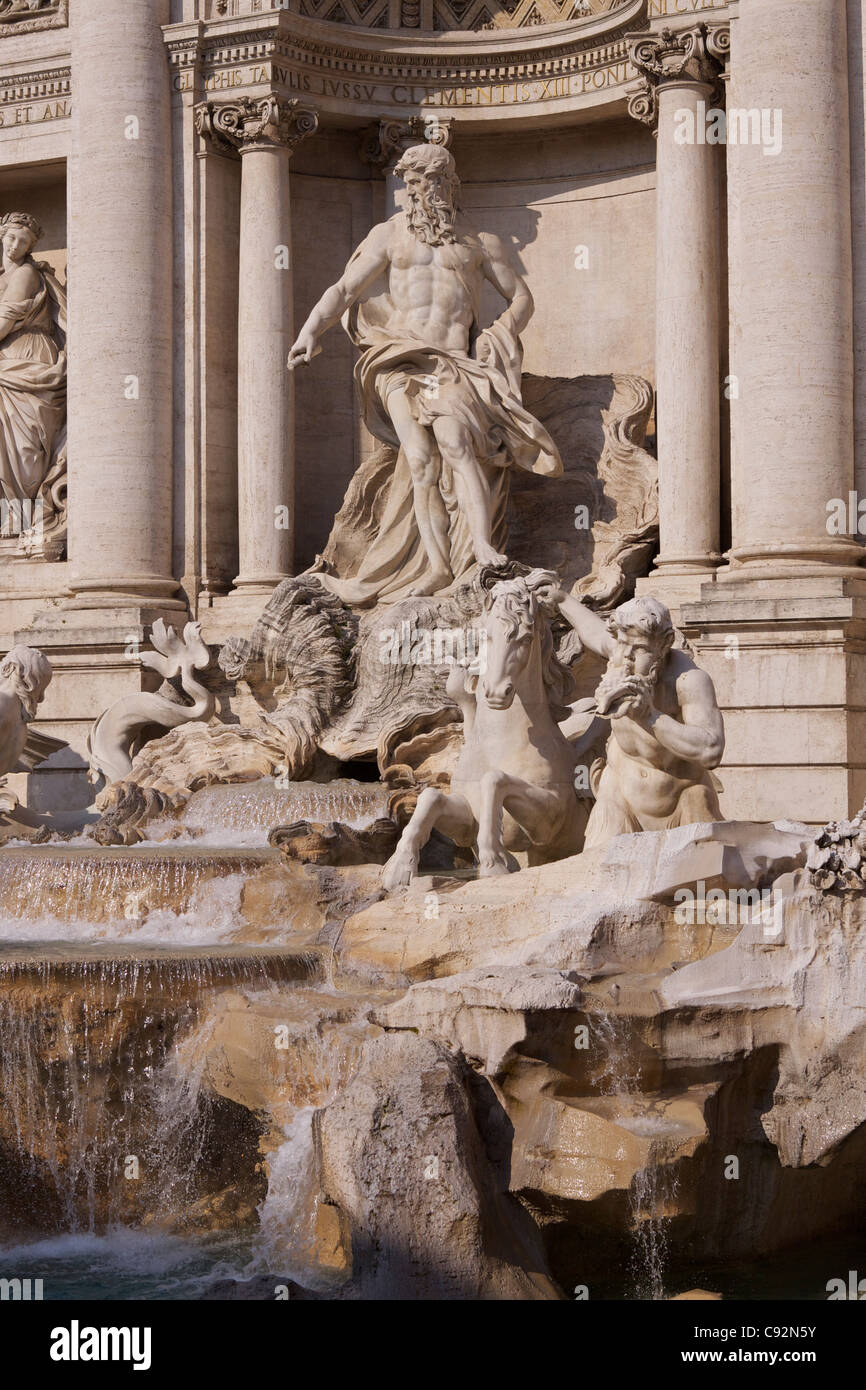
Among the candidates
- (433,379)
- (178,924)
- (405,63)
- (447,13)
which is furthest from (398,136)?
(178,924)

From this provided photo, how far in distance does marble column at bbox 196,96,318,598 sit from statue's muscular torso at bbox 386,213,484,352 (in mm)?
989

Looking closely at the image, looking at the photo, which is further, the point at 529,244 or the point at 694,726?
the point at 529,244

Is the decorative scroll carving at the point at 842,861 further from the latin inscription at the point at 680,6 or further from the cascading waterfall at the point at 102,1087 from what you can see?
the latin inscription at the point at 680,6

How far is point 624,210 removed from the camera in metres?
15.9

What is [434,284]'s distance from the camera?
14.9 meters

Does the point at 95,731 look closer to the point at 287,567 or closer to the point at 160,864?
the point at 287,567

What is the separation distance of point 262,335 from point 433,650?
11.3 feet

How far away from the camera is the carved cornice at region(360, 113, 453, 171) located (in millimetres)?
15727

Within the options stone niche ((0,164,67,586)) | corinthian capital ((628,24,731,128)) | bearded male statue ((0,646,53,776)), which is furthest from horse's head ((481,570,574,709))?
stone niche ((0,164,67,586))

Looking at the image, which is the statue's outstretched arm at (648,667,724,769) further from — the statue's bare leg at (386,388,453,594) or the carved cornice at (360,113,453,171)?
the carved cornice at (360,113,453,171)

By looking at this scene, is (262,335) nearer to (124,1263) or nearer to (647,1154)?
(124,1263)
